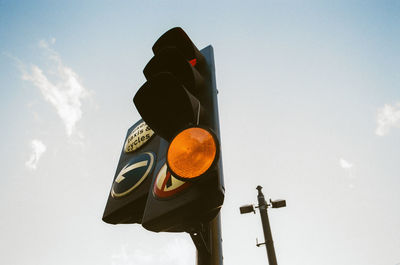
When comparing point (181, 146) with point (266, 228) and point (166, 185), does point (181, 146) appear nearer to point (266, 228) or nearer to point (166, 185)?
point (166, 185)

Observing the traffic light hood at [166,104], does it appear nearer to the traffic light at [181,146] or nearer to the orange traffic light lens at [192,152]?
the traffic light at [181,146]

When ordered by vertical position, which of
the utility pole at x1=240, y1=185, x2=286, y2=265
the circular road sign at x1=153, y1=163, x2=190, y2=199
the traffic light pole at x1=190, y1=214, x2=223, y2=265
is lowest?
the traffic light pole at x1=190, y1=214, x2=223, y2=265

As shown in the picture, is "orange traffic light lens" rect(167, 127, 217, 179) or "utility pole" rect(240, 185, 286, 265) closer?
"orange traffic light lens" rect(167, 127, 217, 179)

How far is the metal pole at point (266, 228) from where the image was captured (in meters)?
6.35

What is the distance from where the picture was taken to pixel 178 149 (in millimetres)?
959

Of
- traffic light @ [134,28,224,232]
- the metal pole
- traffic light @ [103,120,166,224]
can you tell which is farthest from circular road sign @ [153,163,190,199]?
the metal pole

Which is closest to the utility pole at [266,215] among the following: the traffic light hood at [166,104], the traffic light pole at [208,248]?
the traffic light pole at [208,248]

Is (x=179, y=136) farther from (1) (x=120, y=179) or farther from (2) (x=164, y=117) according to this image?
(1) (x=120, y=179)

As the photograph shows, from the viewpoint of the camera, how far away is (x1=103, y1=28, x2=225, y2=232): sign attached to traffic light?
3.10ft

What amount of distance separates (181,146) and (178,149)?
2 cm

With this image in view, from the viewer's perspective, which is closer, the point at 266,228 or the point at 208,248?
the point at 208,248

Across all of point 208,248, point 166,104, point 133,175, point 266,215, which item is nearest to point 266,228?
point 266,215

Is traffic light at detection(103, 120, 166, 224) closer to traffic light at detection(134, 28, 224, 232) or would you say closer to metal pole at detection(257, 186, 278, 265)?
traffic light at detection(134, 28, 224, 232)

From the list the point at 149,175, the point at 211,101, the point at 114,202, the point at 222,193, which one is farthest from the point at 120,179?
the point at 222,193
